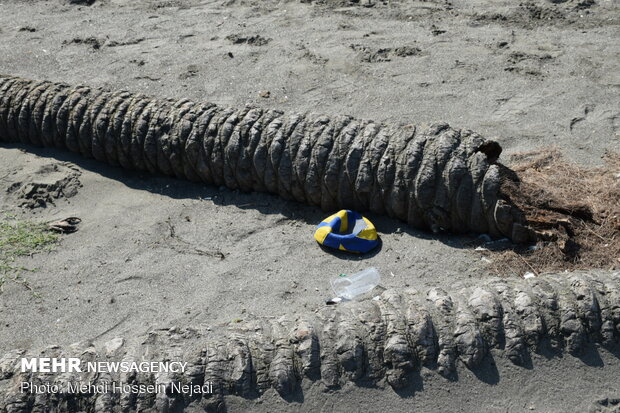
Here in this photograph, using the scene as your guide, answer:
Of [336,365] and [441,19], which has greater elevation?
[441,19]

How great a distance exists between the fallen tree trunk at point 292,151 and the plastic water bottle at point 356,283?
0.53m

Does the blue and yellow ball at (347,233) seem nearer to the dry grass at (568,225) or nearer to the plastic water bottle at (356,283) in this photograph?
the plastic water bottle at (356,283)

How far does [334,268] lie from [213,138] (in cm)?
139

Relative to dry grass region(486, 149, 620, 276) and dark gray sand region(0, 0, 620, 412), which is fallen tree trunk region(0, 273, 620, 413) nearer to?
dark gray sand region(0, 0, 620, 412)

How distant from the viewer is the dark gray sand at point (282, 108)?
410 centimetres

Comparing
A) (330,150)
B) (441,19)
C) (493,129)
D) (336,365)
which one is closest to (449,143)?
(330,150)

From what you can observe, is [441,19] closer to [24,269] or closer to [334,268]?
[334,268]

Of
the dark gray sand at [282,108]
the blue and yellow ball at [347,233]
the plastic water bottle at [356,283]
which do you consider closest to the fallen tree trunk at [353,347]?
the dark gray sand at [282,108]

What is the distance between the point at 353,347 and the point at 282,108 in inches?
119

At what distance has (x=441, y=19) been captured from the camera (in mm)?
7305

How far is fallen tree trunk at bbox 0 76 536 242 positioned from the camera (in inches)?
173

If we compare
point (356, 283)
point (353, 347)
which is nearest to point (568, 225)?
point (356, 283)

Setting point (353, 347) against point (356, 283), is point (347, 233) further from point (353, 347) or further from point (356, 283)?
point (353, 347)

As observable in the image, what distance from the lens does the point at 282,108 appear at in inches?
237
